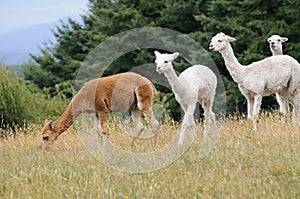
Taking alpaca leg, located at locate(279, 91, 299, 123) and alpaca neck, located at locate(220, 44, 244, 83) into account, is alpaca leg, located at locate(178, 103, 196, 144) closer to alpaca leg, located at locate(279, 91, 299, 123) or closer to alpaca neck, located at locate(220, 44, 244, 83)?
alpaca neck, located at locate(220, 44, 244, 83)

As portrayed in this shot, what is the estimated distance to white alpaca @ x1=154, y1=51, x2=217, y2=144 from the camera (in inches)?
324

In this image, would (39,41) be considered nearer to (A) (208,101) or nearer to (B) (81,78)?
(B) (81,78)

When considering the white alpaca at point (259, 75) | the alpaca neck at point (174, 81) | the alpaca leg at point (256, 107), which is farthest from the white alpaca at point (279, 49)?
the alpaca neck at point (174, 81)

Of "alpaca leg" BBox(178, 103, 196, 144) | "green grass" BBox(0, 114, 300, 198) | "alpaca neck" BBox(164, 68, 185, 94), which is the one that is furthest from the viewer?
"alpaca leg" BBox(178, 103, 196, 144)

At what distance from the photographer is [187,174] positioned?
21.9 feet

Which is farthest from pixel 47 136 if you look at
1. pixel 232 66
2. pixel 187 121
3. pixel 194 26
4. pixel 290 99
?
pixel 194 26

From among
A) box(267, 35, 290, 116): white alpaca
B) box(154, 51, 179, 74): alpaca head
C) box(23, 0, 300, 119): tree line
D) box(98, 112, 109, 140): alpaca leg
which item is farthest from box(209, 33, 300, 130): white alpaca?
box(23, 0, 300, 119): tree line

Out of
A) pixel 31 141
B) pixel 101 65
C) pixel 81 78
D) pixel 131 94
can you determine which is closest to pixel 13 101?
pixel 101 65

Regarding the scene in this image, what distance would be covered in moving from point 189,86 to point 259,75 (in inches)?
50.0

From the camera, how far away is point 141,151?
8305 millimetres

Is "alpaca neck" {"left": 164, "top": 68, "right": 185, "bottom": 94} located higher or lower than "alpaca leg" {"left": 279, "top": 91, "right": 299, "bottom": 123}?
higher

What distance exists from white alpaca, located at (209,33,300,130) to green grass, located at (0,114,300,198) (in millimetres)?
672

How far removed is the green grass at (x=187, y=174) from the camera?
5898 millimetres

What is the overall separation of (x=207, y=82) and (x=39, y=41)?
2393cm
